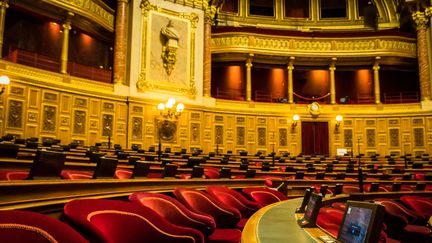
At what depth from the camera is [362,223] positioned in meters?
1.65

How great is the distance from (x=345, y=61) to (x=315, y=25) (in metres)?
3.62

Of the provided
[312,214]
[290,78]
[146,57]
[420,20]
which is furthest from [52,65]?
[420,20]

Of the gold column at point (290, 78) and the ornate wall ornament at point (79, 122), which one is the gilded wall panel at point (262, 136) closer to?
the gold column at point (290, 78)

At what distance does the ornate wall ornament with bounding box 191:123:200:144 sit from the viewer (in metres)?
16.3

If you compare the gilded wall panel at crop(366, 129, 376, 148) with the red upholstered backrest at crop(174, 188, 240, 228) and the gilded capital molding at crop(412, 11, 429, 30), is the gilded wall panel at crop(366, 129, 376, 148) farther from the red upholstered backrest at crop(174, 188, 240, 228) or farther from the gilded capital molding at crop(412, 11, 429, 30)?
the red upholstered backrest at crop(174, 188, 240, 228)

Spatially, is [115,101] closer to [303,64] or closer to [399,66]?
[303,64]

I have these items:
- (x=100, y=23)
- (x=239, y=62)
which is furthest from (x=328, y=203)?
(x=239, y=62)

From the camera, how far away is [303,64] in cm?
2020

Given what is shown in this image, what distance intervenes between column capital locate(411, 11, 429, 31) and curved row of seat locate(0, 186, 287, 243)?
17778 mm

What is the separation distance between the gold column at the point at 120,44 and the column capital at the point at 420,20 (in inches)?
530

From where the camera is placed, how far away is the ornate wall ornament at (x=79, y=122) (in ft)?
44.6

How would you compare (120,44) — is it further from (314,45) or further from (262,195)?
(262,195)

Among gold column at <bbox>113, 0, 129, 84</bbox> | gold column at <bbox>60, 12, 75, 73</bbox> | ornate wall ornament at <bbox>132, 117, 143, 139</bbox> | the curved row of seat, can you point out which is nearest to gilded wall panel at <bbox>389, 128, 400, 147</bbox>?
ornate wall ornament at <bbox>132, 117, 143, 139</bbox>

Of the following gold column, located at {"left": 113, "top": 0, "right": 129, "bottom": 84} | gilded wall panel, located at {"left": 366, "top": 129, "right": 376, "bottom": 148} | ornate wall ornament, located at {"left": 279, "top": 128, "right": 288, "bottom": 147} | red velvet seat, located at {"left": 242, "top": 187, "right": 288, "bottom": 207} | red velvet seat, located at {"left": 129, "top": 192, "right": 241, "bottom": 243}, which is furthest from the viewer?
gilded wall panel, located at {"left": 366, "top": 129, "right": 376, "bottom": 148}
